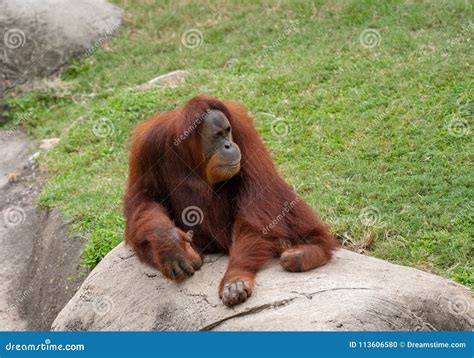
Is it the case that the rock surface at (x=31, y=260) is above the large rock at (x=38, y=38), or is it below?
below

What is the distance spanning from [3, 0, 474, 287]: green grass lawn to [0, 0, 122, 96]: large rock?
222 millimetres

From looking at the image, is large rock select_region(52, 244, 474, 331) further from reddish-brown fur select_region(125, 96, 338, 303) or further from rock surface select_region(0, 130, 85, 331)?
rock surface select_region(0, 130, 85, 331)

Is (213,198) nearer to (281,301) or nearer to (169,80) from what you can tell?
(281,301)

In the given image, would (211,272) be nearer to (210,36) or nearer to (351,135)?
(351,135)

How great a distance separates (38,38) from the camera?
1023 centimetres

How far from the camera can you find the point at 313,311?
13.3ft

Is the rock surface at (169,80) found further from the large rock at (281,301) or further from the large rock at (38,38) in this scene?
the large rock at (281,301)

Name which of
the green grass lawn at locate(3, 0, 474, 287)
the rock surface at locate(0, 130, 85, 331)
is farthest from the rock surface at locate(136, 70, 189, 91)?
the rock surface at locate(0, 130, 85, 331)

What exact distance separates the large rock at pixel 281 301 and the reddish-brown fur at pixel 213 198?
0.13 m

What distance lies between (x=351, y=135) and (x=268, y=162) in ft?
7.89

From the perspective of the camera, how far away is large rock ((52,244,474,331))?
4.07 m

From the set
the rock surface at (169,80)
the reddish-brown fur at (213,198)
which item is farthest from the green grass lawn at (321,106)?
the reddish-brown fur at (213,198)

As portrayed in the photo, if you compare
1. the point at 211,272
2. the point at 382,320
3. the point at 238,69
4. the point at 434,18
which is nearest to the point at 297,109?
the point at 238,69

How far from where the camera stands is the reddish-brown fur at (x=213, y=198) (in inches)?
185
